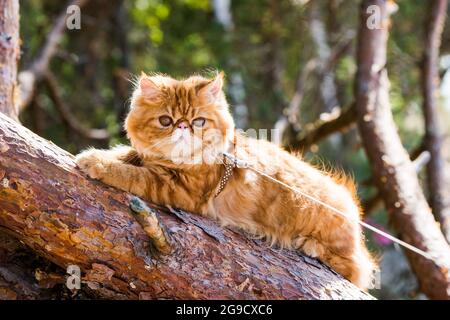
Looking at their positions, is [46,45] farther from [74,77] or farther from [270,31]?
[270,31]

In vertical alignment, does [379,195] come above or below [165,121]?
below

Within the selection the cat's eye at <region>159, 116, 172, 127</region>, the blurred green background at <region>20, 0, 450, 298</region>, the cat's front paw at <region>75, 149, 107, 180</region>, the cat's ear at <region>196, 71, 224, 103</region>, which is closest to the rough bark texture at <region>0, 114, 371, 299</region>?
the cat's front paw at <region>75, 149, 107, 180</region>

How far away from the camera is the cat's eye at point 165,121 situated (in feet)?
9.57

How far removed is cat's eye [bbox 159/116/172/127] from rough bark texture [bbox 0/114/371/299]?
1.58 feet

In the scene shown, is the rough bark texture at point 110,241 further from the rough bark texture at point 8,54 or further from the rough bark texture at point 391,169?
the rough bark texture at point 391,169

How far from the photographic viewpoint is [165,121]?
2.93 meters

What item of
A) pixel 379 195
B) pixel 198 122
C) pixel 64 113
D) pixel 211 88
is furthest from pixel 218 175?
pixel 64 113

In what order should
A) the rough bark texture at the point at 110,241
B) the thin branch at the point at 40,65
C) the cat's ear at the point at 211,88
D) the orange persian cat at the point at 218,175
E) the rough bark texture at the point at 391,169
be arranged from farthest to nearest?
the thin branch at the point at 40,65 < the rough bark texture at the point at 391,169 < the cat's ear at the point at 211,88 < the orange persian cat at the point at 218,175 < the rough bark texture at the point at 110,241

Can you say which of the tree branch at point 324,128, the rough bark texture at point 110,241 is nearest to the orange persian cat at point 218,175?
the rough bark texture at point 110,241

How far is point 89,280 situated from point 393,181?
2523mm

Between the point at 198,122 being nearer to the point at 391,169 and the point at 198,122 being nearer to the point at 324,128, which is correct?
the point at 391,169

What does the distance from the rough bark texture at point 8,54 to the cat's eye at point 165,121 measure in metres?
1.05

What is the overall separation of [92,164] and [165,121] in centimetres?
48

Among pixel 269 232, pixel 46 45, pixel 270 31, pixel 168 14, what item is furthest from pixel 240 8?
pixel 269 232
